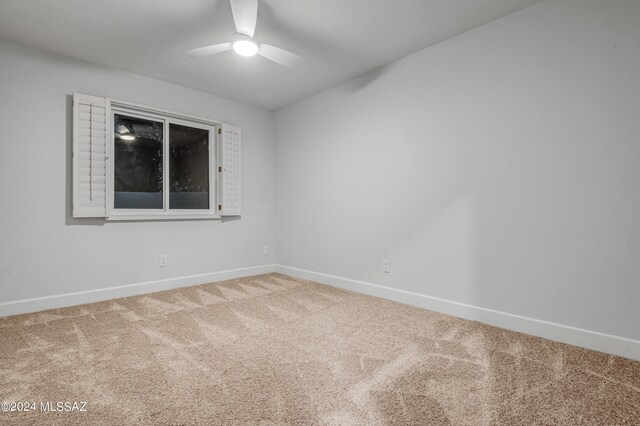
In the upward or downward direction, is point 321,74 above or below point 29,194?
above

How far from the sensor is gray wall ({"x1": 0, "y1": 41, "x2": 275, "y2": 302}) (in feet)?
8.38

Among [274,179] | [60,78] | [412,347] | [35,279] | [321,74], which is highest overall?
[321,74]

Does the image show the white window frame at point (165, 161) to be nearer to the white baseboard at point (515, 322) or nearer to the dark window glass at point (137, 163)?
the dark window glass at point (137, 163)

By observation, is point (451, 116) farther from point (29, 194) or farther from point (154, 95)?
point (29, 194)

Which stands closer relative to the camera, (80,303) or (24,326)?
(24,326)

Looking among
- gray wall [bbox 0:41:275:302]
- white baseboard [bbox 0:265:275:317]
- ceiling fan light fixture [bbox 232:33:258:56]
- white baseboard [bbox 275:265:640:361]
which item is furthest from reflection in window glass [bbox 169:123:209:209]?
white baseboard [bbox 275:265:640:361]

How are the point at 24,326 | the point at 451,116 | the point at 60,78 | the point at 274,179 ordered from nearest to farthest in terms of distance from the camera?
the point at 24,326 < the point at 451,116 < the point at 60,78 < the point at 274,179

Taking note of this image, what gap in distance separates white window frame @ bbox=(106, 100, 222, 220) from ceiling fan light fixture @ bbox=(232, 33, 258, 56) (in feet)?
5.25

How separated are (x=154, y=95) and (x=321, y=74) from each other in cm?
187

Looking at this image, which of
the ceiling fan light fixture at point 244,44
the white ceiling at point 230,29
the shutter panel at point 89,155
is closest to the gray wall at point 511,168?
the white ceiling at point 230,29

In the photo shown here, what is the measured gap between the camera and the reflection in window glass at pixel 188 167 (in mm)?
3545

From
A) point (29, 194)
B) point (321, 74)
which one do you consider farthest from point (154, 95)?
point (321, 74)

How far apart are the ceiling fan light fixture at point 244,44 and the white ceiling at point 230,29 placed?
23 centimetres

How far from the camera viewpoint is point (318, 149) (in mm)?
3760
